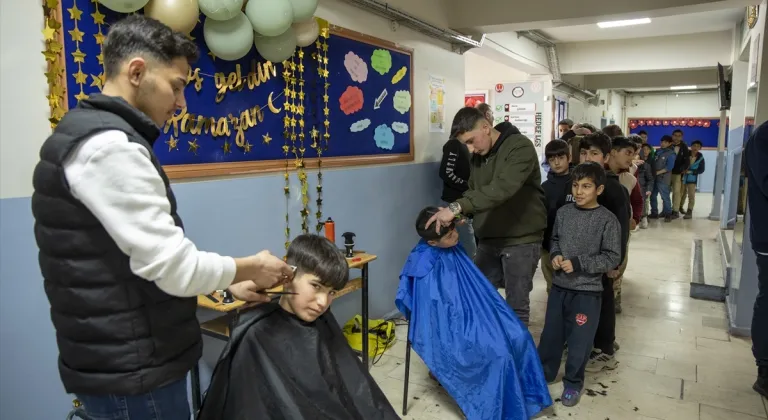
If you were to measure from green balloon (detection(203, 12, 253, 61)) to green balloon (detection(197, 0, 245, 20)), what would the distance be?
0.08m

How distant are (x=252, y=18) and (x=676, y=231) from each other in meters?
6.91

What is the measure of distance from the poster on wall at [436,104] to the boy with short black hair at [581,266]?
1738mm

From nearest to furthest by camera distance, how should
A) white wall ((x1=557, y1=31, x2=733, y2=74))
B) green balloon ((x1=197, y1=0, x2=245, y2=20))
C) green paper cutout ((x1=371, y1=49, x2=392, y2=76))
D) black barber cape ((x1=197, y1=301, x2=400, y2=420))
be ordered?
1. black barber cape ((x1=197, y1=301, x2=400, y2=420))
2. green balloon ((x1=197, y1=0, x2=245, y2=20))
3. green paper cutout ((x1=371, y1=49, x2=392, y2=76))
4. white wall ((x1=557, y1=31, x2=733, y2=74))

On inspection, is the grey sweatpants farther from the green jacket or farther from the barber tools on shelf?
the barber tools on shelf

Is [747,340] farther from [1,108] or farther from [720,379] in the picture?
[1,108]

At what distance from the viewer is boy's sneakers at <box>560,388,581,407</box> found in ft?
8.20

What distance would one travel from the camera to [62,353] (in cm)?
115

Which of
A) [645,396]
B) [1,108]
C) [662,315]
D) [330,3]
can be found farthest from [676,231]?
[1,108]

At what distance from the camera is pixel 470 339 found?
2.24 meters

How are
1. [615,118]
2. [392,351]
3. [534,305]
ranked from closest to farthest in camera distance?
1. [392,351]
2. [534,305]
3. [615,118]

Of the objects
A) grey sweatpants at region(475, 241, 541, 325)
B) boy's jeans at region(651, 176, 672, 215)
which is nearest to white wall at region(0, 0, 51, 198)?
grey sweatpants at region(475, 241, 541, 325)

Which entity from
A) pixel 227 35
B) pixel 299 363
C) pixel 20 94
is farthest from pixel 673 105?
pixel 20 94

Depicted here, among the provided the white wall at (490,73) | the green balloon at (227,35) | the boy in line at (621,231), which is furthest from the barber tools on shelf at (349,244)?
the white wall at (490,73)

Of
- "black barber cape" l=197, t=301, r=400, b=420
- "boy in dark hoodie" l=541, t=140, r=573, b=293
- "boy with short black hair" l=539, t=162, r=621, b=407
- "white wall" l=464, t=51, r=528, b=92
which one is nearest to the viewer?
"black barber cape" l=197, t=301, r=400, b=420
